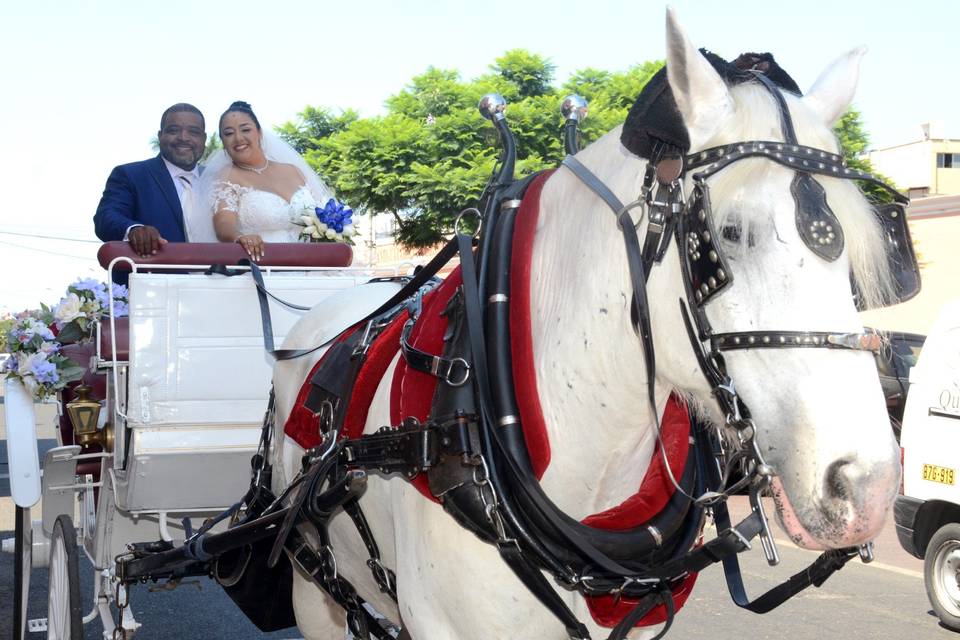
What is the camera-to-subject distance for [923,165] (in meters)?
38.2

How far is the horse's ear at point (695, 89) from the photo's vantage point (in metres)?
1.88

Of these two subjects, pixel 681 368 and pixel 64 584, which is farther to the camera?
pixel 64 584

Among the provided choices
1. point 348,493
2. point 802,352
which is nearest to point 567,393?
point 802,352

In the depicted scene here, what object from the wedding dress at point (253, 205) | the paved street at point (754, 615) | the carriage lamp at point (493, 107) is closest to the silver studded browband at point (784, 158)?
the carriage lamp at point (493, 107)

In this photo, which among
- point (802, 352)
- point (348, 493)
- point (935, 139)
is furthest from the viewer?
point (935, 139)

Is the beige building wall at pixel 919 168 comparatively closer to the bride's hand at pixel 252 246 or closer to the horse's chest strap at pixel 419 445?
the bride's hand at pixel 252 246

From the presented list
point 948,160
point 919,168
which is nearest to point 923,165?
A: point 919,168

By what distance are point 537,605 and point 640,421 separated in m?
0.47

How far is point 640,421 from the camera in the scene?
86.4 inches

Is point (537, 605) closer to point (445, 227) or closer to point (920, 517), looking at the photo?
point (920, 517)

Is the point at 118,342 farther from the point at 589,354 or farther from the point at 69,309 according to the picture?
the point at 589,354

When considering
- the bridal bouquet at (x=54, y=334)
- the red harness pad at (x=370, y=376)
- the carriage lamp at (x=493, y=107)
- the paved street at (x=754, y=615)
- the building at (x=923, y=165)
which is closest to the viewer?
the carriage lamp at (x=493, y=107)

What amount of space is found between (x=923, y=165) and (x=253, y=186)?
37644 millimetres

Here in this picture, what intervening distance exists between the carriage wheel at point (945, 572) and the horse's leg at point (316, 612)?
4175 millimetres
